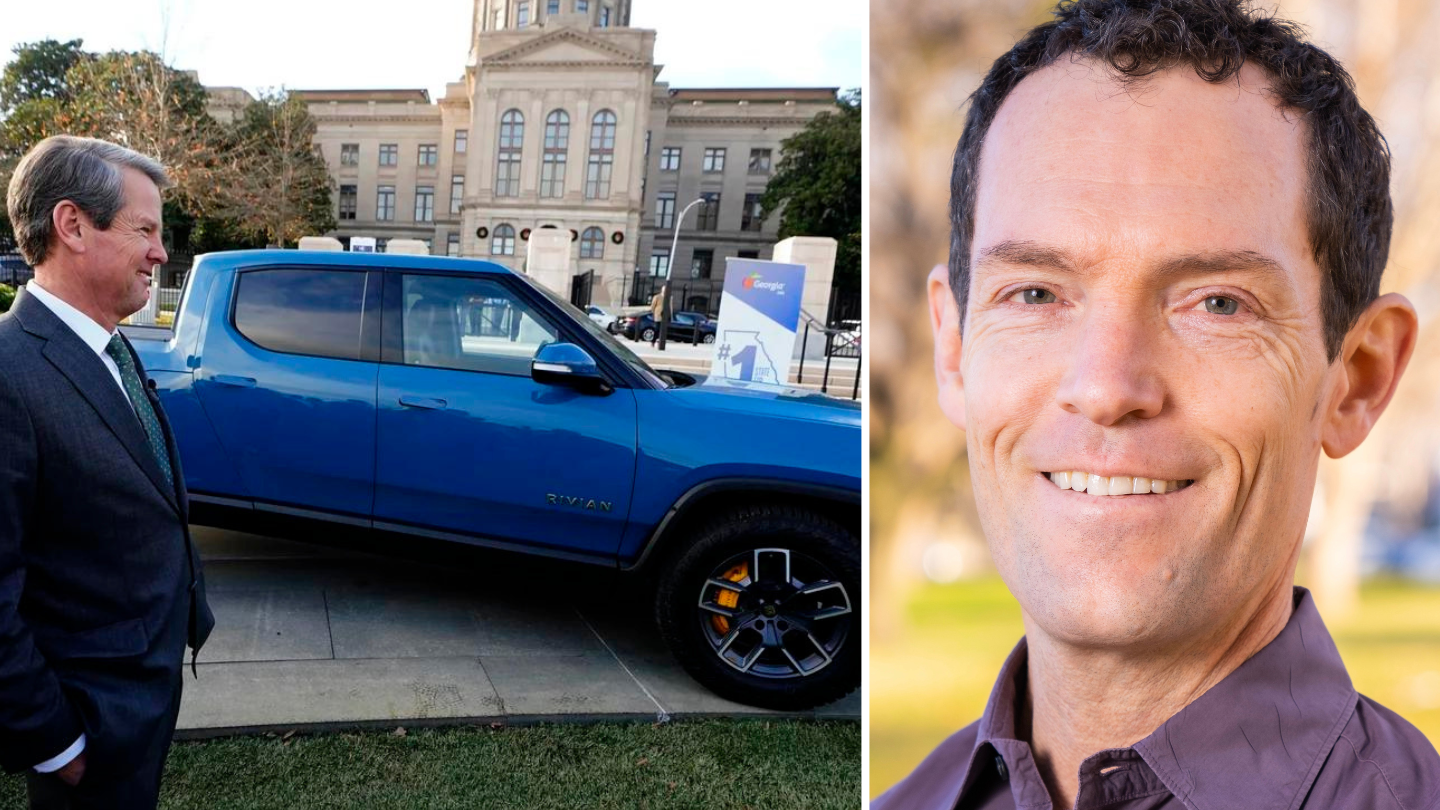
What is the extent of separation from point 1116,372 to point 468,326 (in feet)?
13.1

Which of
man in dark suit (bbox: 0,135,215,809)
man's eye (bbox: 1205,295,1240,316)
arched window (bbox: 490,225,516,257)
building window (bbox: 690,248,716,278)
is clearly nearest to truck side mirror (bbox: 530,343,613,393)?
man in dark suit (bbox: 0,135,215,809)

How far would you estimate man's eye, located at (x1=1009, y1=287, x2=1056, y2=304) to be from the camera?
4.01 ft

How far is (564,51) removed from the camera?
72.2m

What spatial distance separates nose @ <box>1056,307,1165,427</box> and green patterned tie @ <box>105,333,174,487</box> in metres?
1.98

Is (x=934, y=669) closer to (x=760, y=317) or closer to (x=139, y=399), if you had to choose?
(x=139, y=399)

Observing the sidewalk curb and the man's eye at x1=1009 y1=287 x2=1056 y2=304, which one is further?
the sidewalk curb

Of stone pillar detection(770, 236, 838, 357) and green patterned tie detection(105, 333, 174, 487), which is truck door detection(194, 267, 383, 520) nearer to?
green patterned tie detection(105, 333, 174, 487)

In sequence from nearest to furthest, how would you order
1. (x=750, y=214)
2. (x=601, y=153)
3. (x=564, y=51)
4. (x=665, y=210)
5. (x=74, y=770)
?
(x=74, y=770) < (x=564, y=51) < (x=601, y=153) < (x=750, y=214) < (x=665, y=210)

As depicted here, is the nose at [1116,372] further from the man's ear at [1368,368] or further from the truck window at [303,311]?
the truck window at [303,311]

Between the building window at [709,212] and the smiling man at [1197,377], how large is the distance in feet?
261

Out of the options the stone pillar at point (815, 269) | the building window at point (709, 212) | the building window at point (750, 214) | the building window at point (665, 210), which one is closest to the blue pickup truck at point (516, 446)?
the stone pillar at point (815, 269)

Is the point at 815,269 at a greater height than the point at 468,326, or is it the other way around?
the point at 815,269

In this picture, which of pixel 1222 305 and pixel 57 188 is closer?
pixel 1222 305

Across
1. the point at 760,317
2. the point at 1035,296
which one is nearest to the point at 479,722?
the point at 1035,296
